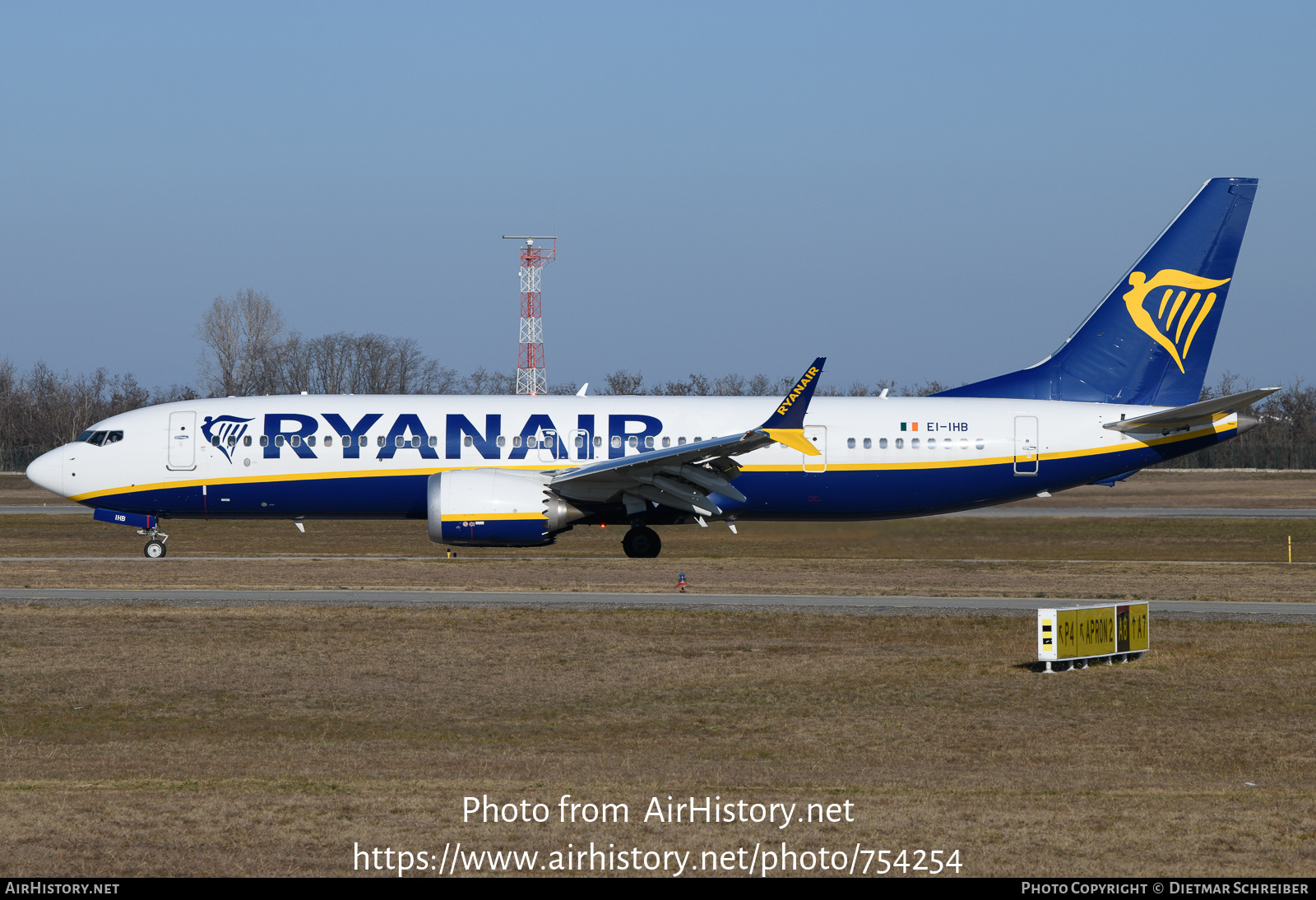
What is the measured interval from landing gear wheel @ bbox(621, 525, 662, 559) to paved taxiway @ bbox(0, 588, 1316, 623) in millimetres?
6634

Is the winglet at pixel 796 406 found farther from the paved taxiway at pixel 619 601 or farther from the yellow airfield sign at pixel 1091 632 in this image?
the yellow airfield sign at pixel 1091 632

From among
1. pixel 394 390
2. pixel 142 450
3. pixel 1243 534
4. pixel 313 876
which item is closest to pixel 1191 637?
pixel 313 876

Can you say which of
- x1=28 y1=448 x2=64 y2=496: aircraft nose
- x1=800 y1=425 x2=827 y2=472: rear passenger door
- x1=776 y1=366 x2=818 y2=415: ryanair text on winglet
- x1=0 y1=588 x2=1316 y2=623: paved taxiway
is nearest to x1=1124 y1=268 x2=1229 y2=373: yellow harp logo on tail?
x1=800 y1=425 x2=827 y2=472: rear passenger door

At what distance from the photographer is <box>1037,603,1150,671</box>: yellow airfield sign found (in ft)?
61.2

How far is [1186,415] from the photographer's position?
31828 mm

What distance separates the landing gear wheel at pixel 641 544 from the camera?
113ft

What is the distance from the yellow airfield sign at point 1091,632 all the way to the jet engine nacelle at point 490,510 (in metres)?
14.0

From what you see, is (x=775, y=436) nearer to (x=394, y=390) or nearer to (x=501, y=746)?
(x=501, y=746)

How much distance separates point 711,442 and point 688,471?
1219 mm

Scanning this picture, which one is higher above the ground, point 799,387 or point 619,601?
point 799,387

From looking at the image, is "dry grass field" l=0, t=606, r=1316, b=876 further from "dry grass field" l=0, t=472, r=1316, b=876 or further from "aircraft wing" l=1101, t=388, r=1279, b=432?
"aircraft wing" l=1101, t=388, r=1279, b=432

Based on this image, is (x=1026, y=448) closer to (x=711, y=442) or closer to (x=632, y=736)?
(x=711, y=442)

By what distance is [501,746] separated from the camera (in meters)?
13.9

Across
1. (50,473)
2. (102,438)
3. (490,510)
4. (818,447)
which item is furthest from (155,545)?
(818,447)
